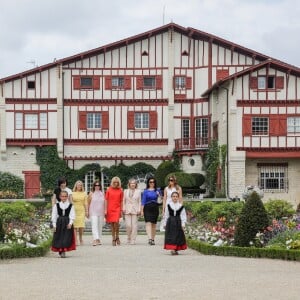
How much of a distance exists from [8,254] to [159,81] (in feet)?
119

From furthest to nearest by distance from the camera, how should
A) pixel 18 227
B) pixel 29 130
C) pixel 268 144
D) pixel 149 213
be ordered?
pixel 29 130
pixel 268 144
pixel 149 213
pixel 18 227

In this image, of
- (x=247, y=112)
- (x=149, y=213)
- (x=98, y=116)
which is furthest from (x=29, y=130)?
(x=149, y=213)

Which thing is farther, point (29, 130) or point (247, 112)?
point (29, 130)

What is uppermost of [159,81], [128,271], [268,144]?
[159,81]

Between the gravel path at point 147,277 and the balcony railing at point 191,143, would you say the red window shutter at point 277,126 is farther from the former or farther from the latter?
the gravel path at point 147,277

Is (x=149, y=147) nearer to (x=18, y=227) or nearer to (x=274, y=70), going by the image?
(x=274, y=70)

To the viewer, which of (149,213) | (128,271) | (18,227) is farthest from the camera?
(149,213)

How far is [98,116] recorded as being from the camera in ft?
179

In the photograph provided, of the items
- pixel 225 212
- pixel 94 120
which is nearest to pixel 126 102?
pixel 94 120

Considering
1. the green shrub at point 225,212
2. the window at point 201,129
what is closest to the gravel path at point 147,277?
the green shrub at point 225,212

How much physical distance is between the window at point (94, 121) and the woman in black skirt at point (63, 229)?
111 feet

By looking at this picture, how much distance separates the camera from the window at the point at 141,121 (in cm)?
5484

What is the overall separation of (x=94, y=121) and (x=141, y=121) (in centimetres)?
284

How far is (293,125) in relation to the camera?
165ft
